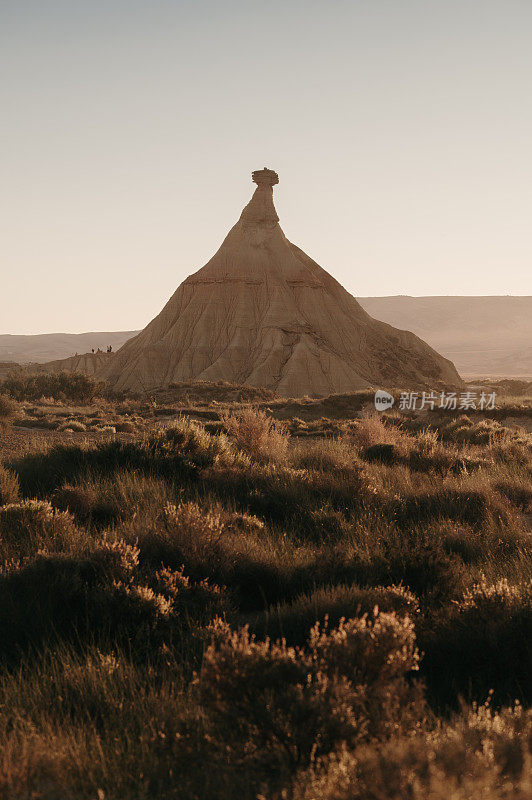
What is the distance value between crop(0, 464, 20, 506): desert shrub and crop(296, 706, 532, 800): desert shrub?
21.6 ft

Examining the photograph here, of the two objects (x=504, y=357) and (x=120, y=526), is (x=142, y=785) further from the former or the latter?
(x=504, y=357)

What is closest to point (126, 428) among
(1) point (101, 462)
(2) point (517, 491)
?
(1) point (101, 462)

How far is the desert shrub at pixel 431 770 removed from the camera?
2.38m

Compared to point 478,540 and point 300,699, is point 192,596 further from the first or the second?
point 478,540

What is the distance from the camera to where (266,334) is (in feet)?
207

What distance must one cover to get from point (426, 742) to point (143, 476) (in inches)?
284

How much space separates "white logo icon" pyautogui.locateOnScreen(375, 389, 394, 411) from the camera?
39.0 meters

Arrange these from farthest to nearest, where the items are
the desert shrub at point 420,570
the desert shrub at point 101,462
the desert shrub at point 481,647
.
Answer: the desert shrub at point 101,462
the desert shrub at point 420,570
the desert shrub at point 481,647

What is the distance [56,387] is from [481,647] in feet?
159

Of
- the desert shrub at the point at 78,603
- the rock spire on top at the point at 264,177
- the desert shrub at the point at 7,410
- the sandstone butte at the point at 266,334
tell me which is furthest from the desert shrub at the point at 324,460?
the rock spire on top at the point at 264,177

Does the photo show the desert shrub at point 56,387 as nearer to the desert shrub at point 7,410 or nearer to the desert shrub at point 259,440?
the desert shrub at point 7,410

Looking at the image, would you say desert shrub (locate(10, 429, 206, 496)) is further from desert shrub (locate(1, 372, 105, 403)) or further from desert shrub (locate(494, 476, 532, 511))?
desert shrub (locate(1, 372, 105, 403))

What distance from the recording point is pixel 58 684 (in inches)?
156

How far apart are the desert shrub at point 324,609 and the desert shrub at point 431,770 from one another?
185cm
